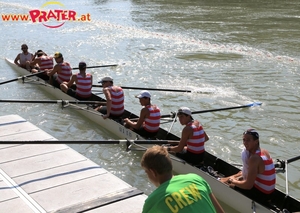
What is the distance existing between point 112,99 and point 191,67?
23.4 ft

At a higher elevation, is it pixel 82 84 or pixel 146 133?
pixel 82 84

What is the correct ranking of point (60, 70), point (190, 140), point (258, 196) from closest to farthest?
point (258, 196) < point (190, 140) < point (60, 70)

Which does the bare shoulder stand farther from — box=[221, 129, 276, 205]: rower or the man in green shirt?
the man in green shirt

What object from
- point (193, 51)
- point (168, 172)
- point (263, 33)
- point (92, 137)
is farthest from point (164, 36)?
point (168, 172)

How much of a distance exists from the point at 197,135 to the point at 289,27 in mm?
18606

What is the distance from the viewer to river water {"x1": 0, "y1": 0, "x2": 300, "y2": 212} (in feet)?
30.3

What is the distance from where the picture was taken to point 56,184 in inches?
209

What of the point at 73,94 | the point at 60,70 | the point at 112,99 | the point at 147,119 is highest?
the point at 60,70

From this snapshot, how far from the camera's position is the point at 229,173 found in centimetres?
674

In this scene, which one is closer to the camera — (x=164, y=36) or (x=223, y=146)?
(x=223, y=146)

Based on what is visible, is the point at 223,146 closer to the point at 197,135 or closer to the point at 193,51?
the point at 197,135

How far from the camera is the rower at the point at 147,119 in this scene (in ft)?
26.1

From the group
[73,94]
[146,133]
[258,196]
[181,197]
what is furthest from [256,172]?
[73,94]

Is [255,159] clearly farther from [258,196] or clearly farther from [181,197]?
[181,197]
